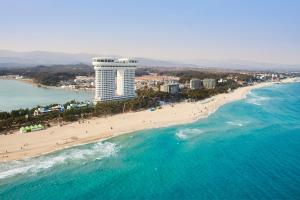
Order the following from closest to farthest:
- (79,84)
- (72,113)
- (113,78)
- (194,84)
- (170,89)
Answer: (72,113) → (113,78) → (170,89) → (194,84) → (79,84)

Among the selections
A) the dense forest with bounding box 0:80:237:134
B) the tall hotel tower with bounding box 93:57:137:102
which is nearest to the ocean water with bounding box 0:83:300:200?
the dense forest with bounding box 0:80:237:134

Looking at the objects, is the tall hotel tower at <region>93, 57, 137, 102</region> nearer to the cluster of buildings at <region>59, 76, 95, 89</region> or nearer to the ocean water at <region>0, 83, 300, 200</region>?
the ocean water at <region>0, 83, 300, 200</region>

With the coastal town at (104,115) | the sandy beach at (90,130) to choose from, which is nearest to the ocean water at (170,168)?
the sandy beach at (90,130)

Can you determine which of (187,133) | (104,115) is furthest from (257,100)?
(187,133)

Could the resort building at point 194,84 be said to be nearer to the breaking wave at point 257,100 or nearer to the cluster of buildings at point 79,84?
the breaking wave at point 257,100

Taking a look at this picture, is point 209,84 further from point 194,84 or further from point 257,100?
point 257,100

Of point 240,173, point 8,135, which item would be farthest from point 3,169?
point 240,173

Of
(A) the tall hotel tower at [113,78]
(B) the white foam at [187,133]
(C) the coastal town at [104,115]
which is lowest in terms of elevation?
(B) the white foam at [187,133]
